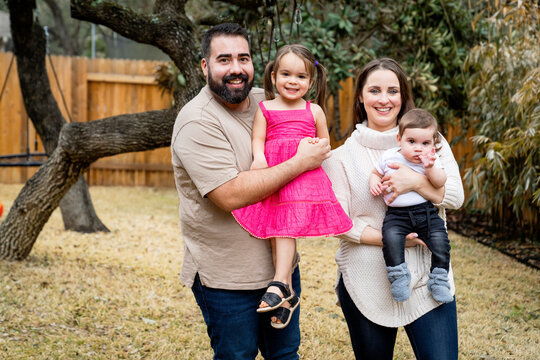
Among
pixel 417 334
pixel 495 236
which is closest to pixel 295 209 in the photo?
pixel 417 334

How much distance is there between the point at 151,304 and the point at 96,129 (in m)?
1.54

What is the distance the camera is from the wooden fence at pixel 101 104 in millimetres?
10211

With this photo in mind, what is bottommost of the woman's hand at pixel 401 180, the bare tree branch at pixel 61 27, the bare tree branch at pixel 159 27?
the woman's hand at pixel 401 180

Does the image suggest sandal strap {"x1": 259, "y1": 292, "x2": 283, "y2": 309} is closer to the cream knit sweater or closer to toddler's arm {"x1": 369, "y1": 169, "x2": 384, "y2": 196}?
the cream knit sweater

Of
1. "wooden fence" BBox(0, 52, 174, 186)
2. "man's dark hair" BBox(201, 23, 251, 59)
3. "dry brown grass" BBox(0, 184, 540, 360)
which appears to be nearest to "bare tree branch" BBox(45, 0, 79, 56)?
"wooden fence" BBox(0, 52, 174, 186)

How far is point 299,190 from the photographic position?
2182 millimetres

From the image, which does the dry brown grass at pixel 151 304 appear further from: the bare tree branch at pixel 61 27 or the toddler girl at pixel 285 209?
the bare tree branch at pixel 61 27

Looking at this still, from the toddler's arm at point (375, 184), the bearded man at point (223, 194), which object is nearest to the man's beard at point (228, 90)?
the bearded man at point (223, 194)

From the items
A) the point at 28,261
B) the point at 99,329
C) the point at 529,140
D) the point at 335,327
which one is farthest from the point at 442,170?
the point at 28,261

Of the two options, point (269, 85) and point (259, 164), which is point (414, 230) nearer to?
point (259, 164)

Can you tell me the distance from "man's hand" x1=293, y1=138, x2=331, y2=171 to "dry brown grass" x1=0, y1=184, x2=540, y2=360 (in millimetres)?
2032

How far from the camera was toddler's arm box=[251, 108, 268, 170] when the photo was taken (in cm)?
217

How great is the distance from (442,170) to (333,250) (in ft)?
15.0

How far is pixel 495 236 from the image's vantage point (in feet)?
24.2
